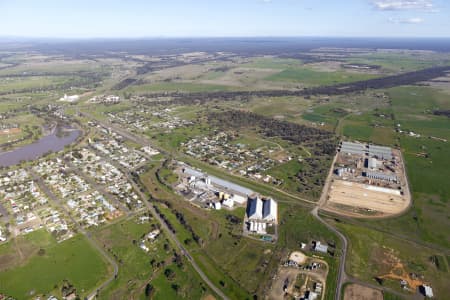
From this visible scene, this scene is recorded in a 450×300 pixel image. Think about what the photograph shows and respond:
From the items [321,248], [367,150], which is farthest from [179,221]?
[367,150]

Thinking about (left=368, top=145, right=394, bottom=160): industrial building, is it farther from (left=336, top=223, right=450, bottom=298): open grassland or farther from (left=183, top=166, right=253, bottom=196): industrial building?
(left=183, top=166, right=253, bottom=196): industrial building

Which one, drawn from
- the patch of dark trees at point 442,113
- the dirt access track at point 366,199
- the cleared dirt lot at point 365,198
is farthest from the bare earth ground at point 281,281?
the patch of dark trees at point 442,113

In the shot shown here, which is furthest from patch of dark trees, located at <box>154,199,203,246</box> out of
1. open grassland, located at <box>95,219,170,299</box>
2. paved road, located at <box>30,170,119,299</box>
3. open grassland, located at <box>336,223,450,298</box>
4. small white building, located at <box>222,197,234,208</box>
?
open grassland, located at <box>336,223,450,298</box>

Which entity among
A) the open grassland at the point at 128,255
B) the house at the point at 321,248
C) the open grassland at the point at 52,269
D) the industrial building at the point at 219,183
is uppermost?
the industrial building at the point at 219,183

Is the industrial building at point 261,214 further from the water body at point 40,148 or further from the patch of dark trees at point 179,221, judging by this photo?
the water body at point 40,148

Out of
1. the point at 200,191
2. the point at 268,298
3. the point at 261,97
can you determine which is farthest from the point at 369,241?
the point at 261,97

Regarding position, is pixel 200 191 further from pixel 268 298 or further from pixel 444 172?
pixel 444 172
